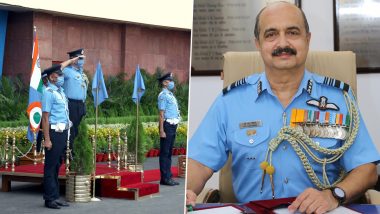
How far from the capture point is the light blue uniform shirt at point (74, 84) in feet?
3.51

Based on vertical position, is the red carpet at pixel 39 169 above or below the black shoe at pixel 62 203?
above

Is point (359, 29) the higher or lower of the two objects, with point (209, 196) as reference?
higher

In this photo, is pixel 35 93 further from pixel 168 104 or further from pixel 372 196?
pixel 372 196

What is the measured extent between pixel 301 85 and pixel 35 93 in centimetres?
54

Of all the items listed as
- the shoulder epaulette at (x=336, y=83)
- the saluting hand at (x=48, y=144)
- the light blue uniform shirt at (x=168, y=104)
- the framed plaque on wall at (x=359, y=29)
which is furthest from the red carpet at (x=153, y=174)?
the framed plaque on wall at (x=359, y=29)

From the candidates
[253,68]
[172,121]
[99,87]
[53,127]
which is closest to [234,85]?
[253,68]

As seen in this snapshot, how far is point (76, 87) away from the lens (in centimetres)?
108

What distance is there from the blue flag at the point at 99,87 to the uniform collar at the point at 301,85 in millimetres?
317

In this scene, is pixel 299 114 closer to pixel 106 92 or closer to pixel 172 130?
pixel 172 130

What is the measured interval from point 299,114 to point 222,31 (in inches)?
9.4

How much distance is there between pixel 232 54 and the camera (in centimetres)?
114

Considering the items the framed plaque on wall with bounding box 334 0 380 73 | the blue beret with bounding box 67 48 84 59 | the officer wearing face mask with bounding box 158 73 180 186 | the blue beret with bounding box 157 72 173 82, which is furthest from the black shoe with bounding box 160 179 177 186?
the framed plaque on wall with bounding box 334 0 380 73

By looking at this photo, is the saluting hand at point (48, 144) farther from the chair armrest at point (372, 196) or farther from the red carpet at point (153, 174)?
the chair armrest at point (372, 196)

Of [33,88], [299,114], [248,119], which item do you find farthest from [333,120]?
[33,88]
